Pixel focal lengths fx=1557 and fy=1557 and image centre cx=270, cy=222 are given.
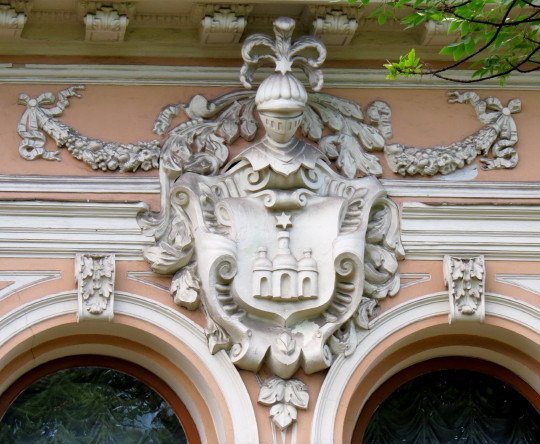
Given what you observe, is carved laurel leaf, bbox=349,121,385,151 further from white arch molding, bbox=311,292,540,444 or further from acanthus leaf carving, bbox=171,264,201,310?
acanthus leaf carving, bbox=171,264,201,310

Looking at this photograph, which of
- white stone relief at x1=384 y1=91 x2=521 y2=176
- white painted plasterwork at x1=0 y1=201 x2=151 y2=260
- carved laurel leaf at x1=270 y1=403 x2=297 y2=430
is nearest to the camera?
carved laurel leaf at x1=270 y1=403 x2=297 y2=430

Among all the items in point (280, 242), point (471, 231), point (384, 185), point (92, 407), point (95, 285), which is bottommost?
point (92, 407)

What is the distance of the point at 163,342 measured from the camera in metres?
8.34

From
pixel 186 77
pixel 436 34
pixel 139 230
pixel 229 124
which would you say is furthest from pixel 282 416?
pixel 436 34

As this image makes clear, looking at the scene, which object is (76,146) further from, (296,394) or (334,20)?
(296,394)

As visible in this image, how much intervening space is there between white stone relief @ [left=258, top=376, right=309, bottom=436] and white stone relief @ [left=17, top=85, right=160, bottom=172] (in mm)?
1402

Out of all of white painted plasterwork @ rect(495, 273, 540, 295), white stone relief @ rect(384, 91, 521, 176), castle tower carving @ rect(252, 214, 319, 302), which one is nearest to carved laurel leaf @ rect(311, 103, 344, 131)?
white stone relief @ rect(384, 91, 521, 176)

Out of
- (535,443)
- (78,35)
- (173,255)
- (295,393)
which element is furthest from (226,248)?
(535,443)

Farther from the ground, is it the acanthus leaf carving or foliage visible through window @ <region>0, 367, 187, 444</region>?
the acanthus leaf carving

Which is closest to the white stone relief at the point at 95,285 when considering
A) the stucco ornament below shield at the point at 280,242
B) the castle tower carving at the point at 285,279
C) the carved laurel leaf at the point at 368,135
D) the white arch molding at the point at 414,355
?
the stucco ornament below shield at the point at 280,242

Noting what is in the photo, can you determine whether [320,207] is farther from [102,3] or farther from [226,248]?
[102,3]

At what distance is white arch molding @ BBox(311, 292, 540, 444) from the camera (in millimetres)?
8211

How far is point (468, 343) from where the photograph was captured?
8.79 meters

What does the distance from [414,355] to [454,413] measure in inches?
15.8
